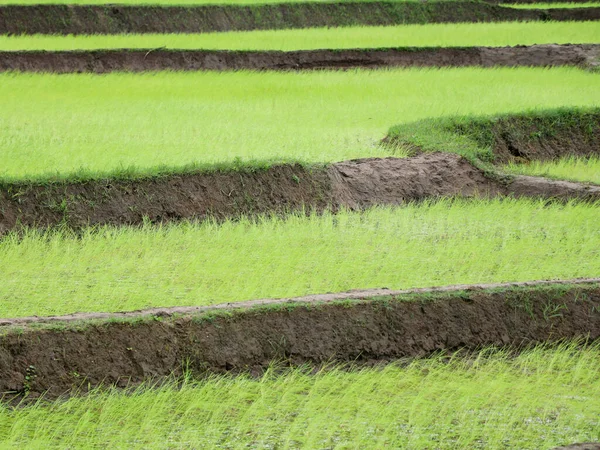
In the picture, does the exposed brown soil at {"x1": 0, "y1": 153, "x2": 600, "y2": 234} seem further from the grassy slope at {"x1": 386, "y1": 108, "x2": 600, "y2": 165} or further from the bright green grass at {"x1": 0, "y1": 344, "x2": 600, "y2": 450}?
A: the bright green grass at {"x1": 0, "y1": 344, "x2": 600, "y2": 450}

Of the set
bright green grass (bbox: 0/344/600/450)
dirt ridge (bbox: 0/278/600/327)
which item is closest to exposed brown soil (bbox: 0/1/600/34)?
dirt ridge (bbox: 0/278/600/327)

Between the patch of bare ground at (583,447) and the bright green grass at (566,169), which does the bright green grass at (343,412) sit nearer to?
the patch of bare ground at (583,447)

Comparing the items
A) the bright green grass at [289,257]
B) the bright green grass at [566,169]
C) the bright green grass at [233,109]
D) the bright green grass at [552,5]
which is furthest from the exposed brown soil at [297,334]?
the bright green grass at [552,5]

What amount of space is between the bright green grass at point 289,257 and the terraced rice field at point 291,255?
2 centimetres

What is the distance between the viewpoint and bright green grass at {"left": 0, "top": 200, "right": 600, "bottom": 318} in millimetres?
5270

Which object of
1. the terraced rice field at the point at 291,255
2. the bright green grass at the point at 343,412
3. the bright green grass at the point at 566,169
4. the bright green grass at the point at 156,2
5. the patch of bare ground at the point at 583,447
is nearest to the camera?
the patch of bare ground at the point at 583,447

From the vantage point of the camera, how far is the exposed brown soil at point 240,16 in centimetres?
1688

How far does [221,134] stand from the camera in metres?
9.41

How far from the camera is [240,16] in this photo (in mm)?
18844

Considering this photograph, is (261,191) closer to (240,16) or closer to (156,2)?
(156,2)

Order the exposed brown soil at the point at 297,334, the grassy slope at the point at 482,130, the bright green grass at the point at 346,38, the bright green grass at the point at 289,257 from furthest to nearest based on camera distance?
the bright green grass at the point at 346,38 < the grassy slope at the point at 482,130 < the bright green grass at the point at 289,257 < the exposed brown soil at the point at 297,334

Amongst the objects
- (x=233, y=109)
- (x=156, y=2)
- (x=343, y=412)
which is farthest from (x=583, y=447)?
(x=156, y=2)

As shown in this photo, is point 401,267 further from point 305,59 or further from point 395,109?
point 305,59

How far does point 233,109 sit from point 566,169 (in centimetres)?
384
